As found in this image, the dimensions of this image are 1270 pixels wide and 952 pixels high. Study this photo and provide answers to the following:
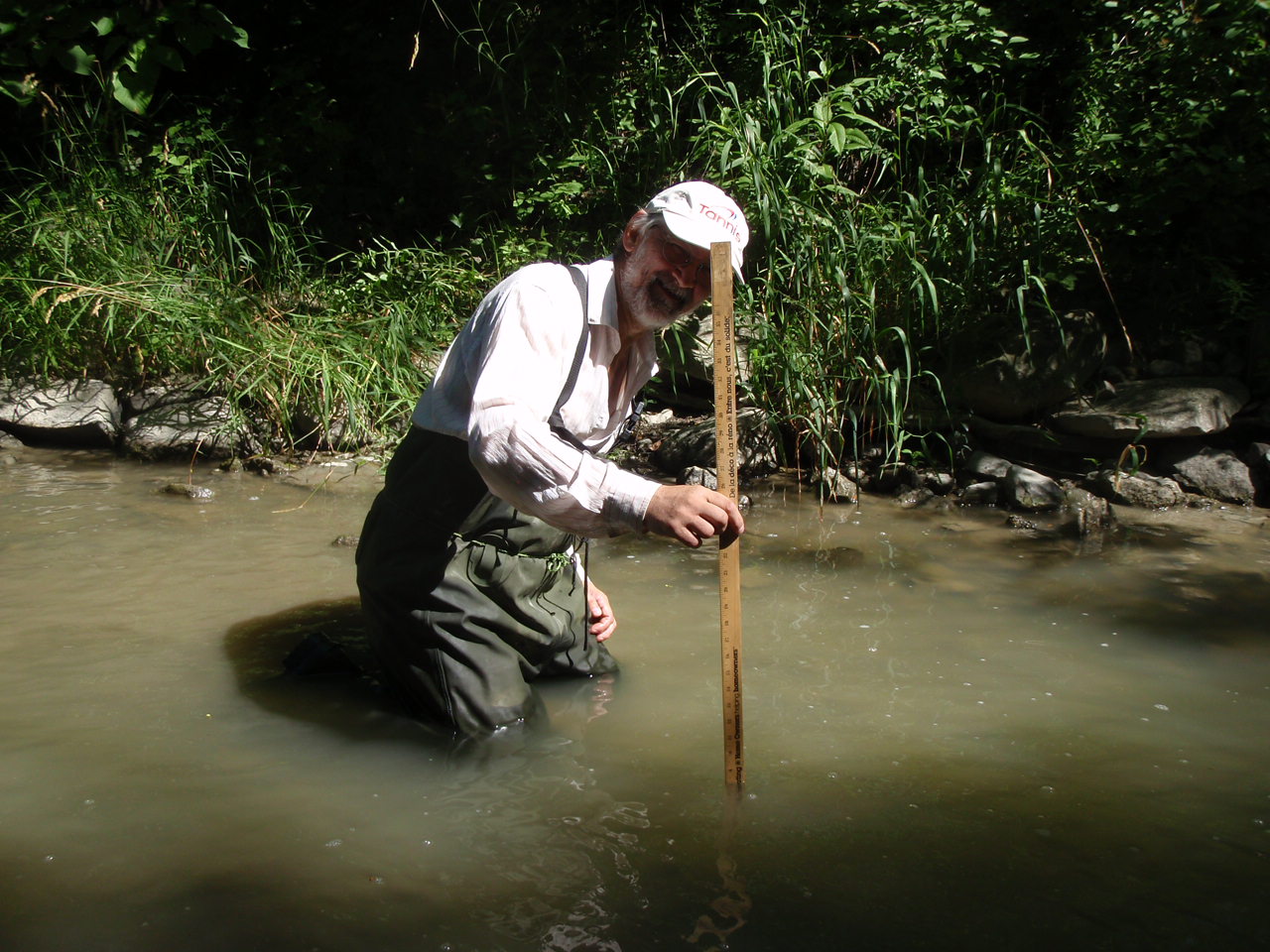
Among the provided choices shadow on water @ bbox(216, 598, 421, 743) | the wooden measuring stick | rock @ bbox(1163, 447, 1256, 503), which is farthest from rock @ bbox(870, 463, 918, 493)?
the wooden measuring stick

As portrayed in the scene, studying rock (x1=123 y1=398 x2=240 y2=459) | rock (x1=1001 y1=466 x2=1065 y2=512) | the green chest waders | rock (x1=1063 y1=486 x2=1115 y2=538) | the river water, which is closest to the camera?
the river water

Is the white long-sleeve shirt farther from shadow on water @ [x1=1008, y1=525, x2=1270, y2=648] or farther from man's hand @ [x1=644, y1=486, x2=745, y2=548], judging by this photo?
shadow on water @ [x1=1008, y1=525, x2=1270, y2=648]

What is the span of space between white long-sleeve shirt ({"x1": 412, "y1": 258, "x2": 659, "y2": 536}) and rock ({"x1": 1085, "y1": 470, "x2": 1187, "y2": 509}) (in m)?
3.14

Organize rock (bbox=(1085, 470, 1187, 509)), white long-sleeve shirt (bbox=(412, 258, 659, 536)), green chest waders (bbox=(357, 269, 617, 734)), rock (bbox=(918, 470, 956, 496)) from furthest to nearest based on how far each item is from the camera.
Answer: rock (bbox=(918, 470, 956, 496)) < rock (bbox=(1085, 470, 1187, 509)) < green chest waders (bbox=(357, 269, 617, 734)) < white long-sleeve shirt (bbox=(412, 258, 659, 536))

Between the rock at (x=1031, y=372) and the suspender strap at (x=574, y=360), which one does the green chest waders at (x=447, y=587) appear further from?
the rock at (x=1031, y=372)

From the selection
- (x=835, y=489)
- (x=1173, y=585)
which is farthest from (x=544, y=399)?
(x=835, y=489)

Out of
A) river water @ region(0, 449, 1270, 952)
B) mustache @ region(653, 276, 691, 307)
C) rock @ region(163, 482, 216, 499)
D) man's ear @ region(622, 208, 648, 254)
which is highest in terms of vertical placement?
man's ear @ region(622, 208, 648, 254)

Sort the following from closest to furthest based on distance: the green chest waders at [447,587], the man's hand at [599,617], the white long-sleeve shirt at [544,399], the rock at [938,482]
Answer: the white long-sleeve shirt at [544,399] < the green chest waders at [447,587] < the man's hand at [599,617] < the rock at [938,482]

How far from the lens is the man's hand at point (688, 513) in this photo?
217 centimetres

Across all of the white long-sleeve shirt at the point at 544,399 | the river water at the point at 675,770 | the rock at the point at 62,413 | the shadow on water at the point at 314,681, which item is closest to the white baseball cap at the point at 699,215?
the white long-sleeve shirt at the point at 544,399

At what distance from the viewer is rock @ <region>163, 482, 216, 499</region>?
495 centimetres

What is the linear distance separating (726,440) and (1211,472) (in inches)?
148

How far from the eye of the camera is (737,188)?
17.7 feet

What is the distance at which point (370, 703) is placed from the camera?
2984 mm
